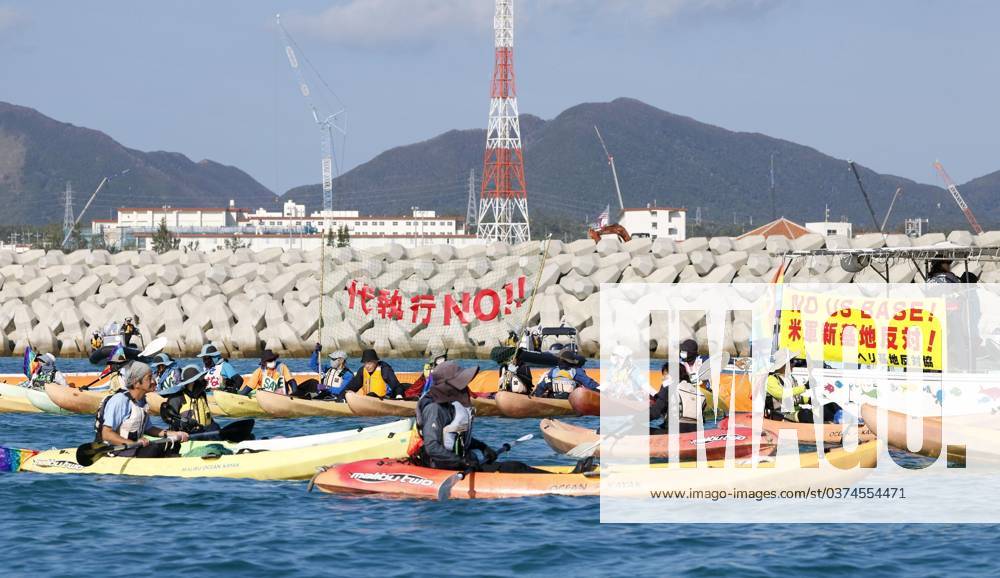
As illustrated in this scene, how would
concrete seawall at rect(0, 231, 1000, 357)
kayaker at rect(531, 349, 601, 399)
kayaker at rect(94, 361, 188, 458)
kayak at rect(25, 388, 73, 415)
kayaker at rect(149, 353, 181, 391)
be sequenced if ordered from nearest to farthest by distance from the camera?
kayaker at rect(94, 361, 188, 458) → kayaker at rect(149, 353, 181, 391) → kayaker at rect(531, 349, 601, 399) → kayak at rect(25, 388, 73, 415) → concrete seawall at rect(0, 231, 1000, 357)

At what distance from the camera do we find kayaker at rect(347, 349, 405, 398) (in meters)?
24.7

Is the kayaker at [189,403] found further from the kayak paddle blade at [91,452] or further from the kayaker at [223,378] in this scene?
the kayaker at [223,378]

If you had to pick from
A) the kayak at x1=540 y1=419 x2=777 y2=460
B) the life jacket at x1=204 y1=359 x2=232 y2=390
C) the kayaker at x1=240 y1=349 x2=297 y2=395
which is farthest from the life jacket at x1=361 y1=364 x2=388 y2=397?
the kayak at x1=540 y1=419 x2=777 y2=460

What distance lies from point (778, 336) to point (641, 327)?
1944 centimetres

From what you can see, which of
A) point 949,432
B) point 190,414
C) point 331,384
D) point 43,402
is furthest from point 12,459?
point 949,432

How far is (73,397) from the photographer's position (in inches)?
1033

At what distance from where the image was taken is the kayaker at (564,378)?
25.0m

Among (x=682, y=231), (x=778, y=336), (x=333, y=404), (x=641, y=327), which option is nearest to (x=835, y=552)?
(x=778, y=336)

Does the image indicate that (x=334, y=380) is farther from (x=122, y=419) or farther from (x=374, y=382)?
(x=122, y=419)

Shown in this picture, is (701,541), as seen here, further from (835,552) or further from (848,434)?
(848,434)

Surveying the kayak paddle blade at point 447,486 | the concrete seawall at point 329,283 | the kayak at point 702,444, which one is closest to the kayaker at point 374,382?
the kayak at point 702,444

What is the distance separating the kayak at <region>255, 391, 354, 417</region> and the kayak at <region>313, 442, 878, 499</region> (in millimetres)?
8587

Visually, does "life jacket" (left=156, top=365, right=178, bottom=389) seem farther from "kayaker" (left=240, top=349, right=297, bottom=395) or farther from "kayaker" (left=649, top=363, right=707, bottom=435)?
"kayaker" (left=649, top=363, right=707, bottom=435)

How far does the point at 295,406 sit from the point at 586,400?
5744mm
